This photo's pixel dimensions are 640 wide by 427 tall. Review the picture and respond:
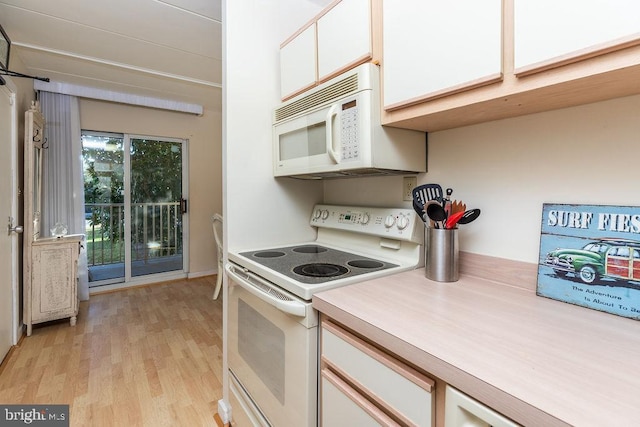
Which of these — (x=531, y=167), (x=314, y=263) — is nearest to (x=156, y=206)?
(x=314, y=263)

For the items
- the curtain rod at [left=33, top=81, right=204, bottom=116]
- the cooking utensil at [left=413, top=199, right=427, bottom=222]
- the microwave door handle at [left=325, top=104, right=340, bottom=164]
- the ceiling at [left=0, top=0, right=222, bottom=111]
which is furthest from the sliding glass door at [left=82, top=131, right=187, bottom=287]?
the cooking utensil at [left=413, top=199, right=427, bottom=222]

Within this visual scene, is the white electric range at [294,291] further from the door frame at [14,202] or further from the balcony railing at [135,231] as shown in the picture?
the balcony railing at [135,231]

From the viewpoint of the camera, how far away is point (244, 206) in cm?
155

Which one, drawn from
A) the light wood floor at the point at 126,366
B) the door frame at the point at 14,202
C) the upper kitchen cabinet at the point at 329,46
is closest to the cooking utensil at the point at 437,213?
the upper kitchen cabinet at the point at 329,46

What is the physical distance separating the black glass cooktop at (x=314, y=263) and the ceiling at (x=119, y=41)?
1618 mm

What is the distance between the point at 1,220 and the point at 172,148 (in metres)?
2.19

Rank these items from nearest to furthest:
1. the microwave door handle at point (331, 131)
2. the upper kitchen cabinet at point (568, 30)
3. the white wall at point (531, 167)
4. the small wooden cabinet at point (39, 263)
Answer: the upper kitchen cabinet at point (568, 30)
the white wall at point (531, 167)
the microwave door handle at point (331, 131)
the small wooden cabinet at point (39, 263)

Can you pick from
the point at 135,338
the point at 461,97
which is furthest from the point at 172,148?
the point at 461,97

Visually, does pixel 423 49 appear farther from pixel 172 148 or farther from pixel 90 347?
pixel 172 148

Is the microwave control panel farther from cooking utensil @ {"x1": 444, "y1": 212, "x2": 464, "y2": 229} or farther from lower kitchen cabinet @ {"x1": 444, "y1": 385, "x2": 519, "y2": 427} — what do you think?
lower kitchen cabinet @ {"x1": 444, "y1": 385, "x2": 519, "y2": 427}

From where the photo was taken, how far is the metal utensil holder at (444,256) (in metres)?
1.08

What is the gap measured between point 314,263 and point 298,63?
98 cm

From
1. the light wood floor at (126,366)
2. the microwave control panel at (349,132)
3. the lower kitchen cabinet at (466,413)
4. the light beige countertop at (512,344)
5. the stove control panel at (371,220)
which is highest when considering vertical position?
the microwave control panel at (349,132)

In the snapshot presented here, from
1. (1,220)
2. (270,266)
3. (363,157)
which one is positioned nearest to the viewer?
(363,157)
